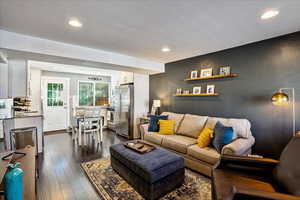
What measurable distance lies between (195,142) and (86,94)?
5320 mm

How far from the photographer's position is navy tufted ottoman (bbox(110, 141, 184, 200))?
1776 mm

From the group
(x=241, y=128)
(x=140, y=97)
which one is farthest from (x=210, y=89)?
(x=140, y=97)

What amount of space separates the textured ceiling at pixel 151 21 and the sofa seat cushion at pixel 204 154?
200cm

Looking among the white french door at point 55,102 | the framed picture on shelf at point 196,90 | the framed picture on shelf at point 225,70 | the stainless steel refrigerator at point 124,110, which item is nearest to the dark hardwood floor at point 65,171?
the stainless steel refrigerator at point 124,110

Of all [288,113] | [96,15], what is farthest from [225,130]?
[96,15]

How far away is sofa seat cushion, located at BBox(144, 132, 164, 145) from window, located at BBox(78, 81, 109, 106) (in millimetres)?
3992

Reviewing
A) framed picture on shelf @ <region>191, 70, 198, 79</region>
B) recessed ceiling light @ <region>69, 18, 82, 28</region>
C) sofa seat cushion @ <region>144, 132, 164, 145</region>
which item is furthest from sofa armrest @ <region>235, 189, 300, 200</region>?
framed picture on shelf @ <region>191, 70, 198, 79</region>

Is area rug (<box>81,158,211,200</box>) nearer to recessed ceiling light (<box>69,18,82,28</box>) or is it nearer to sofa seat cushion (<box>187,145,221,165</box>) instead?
sofa seat cushion (<box>187,145,221,165</box>)

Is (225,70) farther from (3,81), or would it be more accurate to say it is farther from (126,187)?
(3,81)

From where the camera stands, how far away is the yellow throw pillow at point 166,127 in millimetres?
3367

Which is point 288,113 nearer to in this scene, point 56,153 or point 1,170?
point 1,170

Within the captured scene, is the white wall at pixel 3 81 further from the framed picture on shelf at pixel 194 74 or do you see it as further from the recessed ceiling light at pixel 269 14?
the recessed ceiling light at pixel 269 14

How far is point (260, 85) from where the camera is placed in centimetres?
266

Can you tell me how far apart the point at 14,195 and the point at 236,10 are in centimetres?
278
